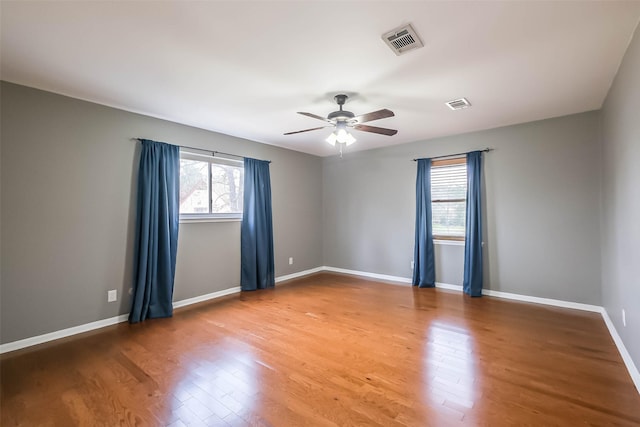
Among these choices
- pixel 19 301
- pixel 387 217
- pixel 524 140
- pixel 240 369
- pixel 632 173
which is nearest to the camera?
pixel 632 173

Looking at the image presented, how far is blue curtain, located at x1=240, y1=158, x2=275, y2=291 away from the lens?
4.89m

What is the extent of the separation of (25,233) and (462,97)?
474 centimetres

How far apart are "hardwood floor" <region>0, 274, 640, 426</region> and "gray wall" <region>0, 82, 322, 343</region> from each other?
1.35ft

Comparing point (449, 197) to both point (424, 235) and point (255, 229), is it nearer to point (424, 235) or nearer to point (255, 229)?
point (424, 235)

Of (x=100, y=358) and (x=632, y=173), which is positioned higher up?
(x=632, y=173)

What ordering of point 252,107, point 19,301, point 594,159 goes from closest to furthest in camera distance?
point 19,301, point 252,107, point 594,159

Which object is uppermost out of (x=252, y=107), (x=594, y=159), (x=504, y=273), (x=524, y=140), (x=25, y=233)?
(x=252, y=107)

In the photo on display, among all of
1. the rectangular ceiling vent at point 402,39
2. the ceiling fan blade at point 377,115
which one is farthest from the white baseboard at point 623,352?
the rectangular ceiling vent at point 402,39

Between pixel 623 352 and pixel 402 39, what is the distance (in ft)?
10.9

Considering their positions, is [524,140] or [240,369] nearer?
[240,369]

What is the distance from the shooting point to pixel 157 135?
12.7 ft

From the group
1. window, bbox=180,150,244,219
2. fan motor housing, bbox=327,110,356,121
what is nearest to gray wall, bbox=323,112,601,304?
fan motor housing, bbox=327,110,356,121

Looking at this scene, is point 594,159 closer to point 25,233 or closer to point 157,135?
point 157,135

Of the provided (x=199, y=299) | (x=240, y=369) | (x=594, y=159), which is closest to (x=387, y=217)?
(x=594, y=159)
